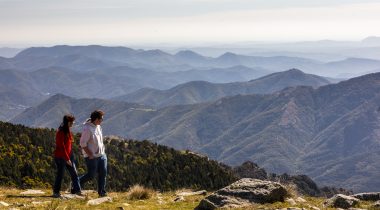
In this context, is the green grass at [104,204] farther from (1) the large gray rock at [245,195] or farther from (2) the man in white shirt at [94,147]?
(2) the man in white shirt at [94,147]

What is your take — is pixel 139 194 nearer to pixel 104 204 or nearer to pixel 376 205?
pixel 104 204

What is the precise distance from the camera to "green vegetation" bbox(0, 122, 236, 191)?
67875 millimetres

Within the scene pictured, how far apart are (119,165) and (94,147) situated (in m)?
88.7

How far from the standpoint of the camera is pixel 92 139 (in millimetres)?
21000

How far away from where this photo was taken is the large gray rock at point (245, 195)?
1743 cm

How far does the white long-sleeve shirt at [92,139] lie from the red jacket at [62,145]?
2.28ft

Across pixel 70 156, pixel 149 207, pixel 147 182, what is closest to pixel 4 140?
pixel 147 182

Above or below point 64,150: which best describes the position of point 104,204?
below

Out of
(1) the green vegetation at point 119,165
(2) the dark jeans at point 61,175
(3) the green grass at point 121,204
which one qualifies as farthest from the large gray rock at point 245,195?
(1) the green vegetation at point 119,165

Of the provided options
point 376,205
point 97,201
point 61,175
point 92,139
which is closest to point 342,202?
point 376,205

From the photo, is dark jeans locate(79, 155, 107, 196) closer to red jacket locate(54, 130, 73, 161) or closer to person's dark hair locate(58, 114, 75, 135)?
red jacket locate(54, 130, 73, 161)

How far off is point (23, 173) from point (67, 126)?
52.3m

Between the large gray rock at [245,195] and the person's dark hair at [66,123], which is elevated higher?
the person's dark hair at [66,123]

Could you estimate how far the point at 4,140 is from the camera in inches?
3004
